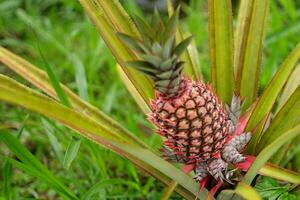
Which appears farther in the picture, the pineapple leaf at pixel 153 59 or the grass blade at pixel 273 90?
the grass blade at pixel 273 90

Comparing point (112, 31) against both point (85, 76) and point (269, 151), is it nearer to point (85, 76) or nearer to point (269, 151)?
point (269, 151)

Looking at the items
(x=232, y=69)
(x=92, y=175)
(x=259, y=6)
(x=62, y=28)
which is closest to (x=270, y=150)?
(x=232, y=69)

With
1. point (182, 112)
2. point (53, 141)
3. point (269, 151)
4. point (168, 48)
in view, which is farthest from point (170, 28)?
point (53, 141)

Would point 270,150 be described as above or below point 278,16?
below

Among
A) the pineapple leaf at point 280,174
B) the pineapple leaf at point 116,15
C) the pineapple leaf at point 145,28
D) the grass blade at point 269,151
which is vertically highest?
the pineapple leaf at point 116,15

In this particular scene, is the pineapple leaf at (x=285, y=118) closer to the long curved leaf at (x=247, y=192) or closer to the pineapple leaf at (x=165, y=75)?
the long curved leaf at (x=247, y=192)

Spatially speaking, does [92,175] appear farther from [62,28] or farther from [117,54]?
[62,28]

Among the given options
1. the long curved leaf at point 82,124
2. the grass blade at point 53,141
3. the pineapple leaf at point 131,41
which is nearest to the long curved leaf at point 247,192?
the long curved leaf at point 82,124

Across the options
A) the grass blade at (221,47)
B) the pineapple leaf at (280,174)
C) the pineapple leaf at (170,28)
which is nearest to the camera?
the pineapple leaf at (170,28)
